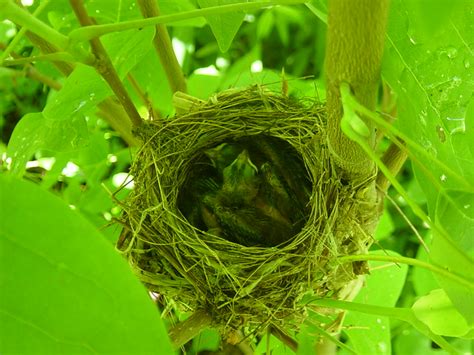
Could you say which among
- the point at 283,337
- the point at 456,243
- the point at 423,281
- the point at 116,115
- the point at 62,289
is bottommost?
the point at 423,281

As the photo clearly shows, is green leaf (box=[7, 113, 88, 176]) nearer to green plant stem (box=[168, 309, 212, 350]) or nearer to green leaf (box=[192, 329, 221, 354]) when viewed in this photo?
green plant stem (box=[168, 309, 212, 350])

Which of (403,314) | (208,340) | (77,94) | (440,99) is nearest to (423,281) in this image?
(208,340)

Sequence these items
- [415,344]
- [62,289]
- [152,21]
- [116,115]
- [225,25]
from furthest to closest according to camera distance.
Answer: [415,344]
[116,115]
[225,25]
[152,21]
[62,289]

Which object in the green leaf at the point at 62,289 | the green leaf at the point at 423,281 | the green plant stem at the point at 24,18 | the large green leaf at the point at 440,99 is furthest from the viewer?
the green leaf at the point at 423,281

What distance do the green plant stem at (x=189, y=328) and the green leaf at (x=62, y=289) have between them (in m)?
0.35

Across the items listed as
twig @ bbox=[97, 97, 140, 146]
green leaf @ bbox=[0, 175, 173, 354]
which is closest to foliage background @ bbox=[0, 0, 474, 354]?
green leaf @ bbox=[0, 175, 173, 354]

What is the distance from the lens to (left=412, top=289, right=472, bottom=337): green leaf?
68 cm

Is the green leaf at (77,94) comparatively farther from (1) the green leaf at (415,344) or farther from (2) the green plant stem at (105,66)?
(1) the green leaf at (415,344)

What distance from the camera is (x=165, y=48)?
2.71ft

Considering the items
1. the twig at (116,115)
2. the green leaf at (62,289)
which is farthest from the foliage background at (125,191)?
the twig at (116,115)

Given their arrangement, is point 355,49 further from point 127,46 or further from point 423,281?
point 423,281

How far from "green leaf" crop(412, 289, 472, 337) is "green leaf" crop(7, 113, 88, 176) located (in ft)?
1.50

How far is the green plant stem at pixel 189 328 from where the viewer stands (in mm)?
727

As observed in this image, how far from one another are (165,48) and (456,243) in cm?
44
